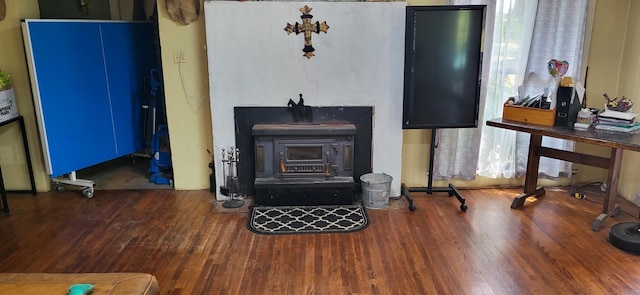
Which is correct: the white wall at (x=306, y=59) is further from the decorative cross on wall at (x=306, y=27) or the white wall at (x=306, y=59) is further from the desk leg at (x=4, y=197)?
the desk leg at (x=4, y=197)

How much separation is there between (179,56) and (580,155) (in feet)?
10.7

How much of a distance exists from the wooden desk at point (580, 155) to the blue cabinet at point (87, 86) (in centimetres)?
321

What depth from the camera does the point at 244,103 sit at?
12.3 feet

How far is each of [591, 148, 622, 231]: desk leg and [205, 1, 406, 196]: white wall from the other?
153 cm

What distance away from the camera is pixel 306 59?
3.67 metres

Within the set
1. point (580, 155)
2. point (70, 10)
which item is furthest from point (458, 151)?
point (70, 10)

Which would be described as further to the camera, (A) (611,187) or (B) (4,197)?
(B) (4,197)

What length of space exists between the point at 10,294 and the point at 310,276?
1476 mm

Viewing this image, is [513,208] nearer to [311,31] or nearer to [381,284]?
[381,284]

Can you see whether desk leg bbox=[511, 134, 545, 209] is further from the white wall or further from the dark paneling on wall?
the dark paneling on wall

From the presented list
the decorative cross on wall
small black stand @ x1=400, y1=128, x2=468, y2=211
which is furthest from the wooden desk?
the decorative cross on wall

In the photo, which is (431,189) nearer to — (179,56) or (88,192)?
(179,56)

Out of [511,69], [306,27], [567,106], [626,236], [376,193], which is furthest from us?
[511,69]

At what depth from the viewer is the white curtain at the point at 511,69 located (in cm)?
372
